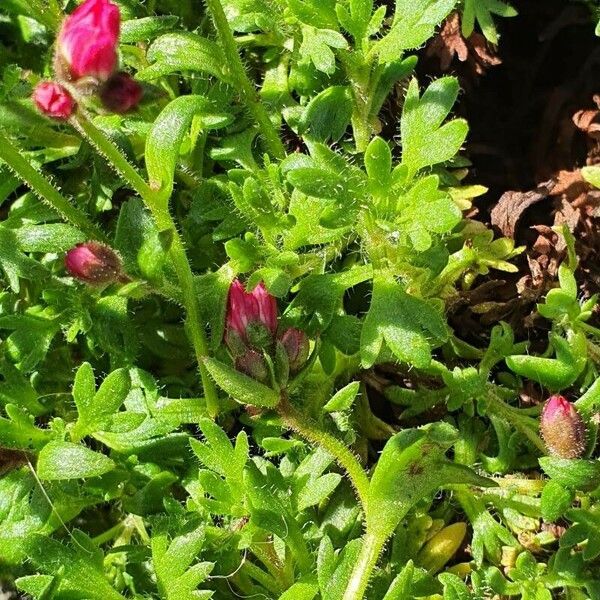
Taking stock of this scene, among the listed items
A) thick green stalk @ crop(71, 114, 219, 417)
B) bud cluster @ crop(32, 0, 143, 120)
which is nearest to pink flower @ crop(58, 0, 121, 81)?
bud cluster @ crop(32, 0, 143, 120)

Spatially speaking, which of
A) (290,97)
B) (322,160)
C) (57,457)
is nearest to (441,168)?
(290,97)

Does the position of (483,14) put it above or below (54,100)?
below

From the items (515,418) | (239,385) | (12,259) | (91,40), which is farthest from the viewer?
(515,418)

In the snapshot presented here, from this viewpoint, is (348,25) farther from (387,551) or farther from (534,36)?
(387,551)

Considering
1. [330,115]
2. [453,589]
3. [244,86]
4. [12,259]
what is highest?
[244,86]

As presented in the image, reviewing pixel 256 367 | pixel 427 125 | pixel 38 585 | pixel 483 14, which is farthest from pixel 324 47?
pixel 38 585

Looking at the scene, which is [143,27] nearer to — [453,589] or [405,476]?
[405,476]

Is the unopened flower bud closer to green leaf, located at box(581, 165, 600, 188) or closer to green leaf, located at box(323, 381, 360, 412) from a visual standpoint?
green leaf, located at box(323, 381, 360, 412)
